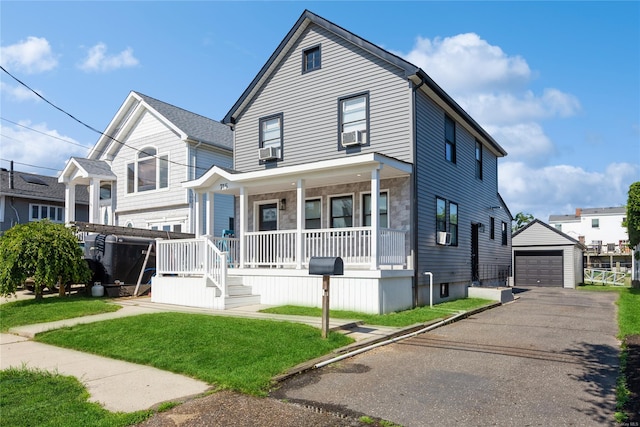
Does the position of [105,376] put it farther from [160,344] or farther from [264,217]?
[264,217]

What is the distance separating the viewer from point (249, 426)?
14.6 feet

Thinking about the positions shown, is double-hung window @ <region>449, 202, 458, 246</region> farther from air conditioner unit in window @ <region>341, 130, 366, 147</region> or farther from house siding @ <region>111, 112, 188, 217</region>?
house siding @ <region>111, 112, 188, 217</region>

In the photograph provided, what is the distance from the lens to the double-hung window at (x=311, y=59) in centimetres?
1525

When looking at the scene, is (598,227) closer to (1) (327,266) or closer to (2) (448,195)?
(2) (448,195)

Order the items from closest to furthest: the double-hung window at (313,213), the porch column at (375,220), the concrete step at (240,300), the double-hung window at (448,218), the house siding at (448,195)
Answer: the porch column at (375,220)
the concrete step at (240,300)
the house siding at (448,195)
the double-hung window at (448,218)
the double-hung window at (313,213)

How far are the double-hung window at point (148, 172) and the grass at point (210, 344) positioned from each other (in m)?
11.6

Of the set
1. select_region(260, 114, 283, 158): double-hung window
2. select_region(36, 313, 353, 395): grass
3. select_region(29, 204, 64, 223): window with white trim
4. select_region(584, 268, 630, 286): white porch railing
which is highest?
select_region(260, 114, 283, 158): double-hung window

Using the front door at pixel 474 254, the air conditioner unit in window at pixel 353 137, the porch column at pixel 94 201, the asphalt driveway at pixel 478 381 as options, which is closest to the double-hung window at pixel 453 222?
the front door at pixel 474 254

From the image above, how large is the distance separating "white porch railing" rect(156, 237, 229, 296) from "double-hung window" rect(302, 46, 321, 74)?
6.39 m

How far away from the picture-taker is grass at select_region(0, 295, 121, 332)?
10.7 m

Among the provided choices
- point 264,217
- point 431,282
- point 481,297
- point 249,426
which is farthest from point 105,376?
point 481,297

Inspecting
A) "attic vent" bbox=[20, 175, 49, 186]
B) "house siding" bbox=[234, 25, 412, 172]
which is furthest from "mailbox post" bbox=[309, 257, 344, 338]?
"attic vent" bbox=[20, 175, 49, 186]

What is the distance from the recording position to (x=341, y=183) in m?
14.3

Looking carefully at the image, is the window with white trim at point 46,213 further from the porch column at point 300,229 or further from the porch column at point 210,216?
the porch column at point 300,229
